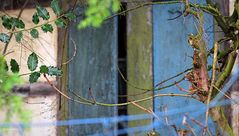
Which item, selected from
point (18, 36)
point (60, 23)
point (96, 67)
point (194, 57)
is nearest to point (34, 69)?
point (18, 36)

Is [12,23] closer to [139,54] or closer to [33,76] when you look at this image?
[33,76]

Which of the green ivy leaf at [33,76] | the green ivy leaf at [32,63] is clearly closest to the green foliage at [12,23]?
→ the green ivy leaf at [32,63]

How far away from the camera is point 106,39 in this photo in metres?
3.82

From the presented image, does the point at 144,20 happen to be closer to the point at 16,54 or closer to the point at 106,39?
the point at 106,39

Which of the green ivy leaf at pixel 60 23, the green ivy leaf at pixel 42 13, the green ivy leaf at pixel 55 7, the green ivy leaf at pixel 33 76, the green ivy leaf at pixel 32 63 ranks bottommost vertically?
the green ivy leaf at pixel 33 76

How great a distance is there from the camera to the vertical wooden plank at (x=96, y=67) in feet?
12.4

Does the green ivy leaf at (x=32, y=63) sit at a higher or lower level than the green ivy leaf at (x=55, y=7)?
lower

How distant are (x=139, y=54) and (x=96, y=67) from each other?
0.39 metres

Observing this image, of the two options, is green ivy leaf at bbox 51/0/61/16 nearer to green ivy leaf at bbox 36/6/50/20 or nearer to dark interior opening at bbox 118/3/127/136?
green ivy leaf at bbox 36/6/50/20

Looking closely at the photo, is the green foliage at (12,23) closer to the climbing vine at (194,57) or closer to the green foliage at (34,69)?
the climbing vine at (194,57)

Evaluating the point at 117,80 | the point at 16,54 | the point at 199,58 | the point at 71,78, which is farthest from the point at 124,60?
the point at 199,58

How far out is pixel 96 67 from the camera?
3.81 m

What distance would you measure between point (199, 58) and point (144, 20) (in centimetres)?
146

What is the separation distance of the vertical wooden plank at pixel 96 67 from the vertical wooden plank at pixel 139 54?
0.43 ft
